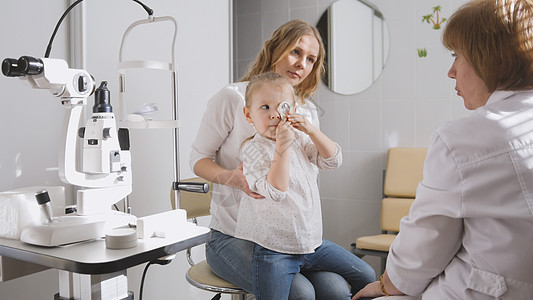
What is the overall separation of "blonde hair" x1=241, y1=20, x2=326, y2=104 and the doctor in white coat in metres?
0.68

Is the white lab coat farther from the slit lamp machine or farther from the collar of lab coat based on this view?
the slit lamp machine

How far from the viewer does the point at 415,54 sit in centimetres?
275

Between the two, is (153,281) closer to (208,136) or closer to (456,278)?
(208,136)

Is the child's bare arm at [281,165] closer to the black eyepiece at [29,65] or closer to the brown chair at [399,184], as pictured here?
the black eyepiece at [29,65]

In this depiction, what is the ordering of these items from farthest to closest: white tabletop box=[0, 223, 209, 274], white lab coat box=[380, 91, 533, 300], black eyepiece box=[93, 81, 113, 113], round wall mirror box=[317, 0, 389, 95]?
1. round wall mirror box=[317, 0, 389, 95]
2. black eyepiece box=[93, 81, 113, 113]
3. white tabletop box=[0, 223, 209, 274]
4. white lab coat box=[380, 91, 533, 300]

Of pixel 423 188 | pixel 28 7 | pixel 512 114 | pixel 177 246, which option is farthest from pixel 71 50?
pixel 512 114

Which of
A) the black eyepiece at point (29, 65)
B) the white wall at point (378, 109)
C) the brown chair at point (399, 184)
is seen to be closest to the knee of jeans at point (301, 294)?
the black eyepiece at point (29, 65)

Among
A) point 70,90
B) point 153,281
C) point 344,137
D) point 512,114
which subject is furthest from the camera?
point 344,137

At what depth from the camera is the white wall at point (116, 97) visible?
1.59 metres

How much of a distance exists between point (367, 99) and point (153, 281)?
174 cm

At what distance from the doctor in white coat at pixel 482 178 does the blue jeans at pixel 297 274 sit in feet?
1.36

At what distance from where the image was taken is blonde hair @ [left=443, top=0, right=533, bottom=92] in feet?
2.84

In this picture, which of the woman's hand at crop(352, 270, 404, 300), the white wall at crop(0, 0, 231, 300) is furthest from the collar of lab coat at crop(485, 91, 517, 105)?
the white wall at crop(0, 0, 231, 300)

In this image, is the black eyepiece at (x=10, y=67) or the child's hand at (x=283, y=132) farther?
the child's hand at (x=283, y=132)
